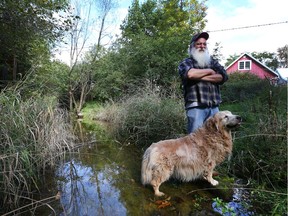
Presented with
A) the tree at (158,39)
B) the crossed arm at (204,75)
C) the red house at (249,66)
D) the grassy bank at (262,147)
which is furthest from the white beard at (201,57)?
the red house at (249,66)

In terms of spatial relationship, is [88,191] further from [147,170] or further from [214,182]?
[214,182]

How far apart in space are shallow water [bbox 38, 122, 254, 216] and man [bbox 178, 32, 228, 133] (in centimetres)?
100

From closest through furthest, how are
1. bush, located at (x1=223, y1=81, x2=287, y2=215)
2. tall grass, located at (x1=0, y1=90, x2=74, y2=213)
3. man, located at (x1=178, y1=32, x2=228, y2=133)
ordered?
tall grass, located at (x1=0, y1=90, x2=74, y2=213), bush, located at (x1=223, y1=81, x2=287, y2=215), man, located at (x1=178, y1=32, x2=228, y2=133)

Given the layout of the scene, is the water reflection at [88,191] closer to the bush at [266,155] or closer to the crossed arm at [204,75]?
the bush at [266,155]

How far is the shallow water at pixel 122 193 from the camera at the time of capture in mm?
2688

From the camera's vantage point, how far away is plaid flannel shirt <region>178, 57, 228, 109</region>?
3447mm

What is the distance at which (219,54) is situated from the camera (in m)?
15.1

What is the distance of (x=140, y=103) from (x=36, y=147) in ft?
13.5

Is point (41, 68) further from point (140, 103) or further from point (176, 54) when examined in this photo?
point (176, 54)

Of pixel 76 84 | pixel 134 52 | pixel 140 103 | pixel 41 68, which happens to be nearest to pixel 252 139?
pixel 140 103

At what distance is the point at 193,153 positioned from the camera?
320cm

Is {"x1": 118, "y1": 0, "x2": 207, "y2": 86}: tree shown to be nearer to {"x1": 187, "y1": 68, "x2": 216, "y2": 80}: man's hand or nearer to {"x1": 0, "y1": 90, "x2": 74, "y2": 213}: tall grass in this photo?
{"x1": 0, "y1": 90, "x2": 74, "y2": 213}: tall grass

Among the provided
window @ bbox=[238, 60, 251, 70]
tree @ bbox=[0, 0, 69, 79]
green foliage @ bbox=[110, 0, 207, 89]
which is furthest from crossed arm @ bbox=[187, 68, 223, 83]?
window @ bbox=[238, 60, 251, 70]

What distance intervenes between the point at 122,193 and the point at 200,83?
6.74 feet
